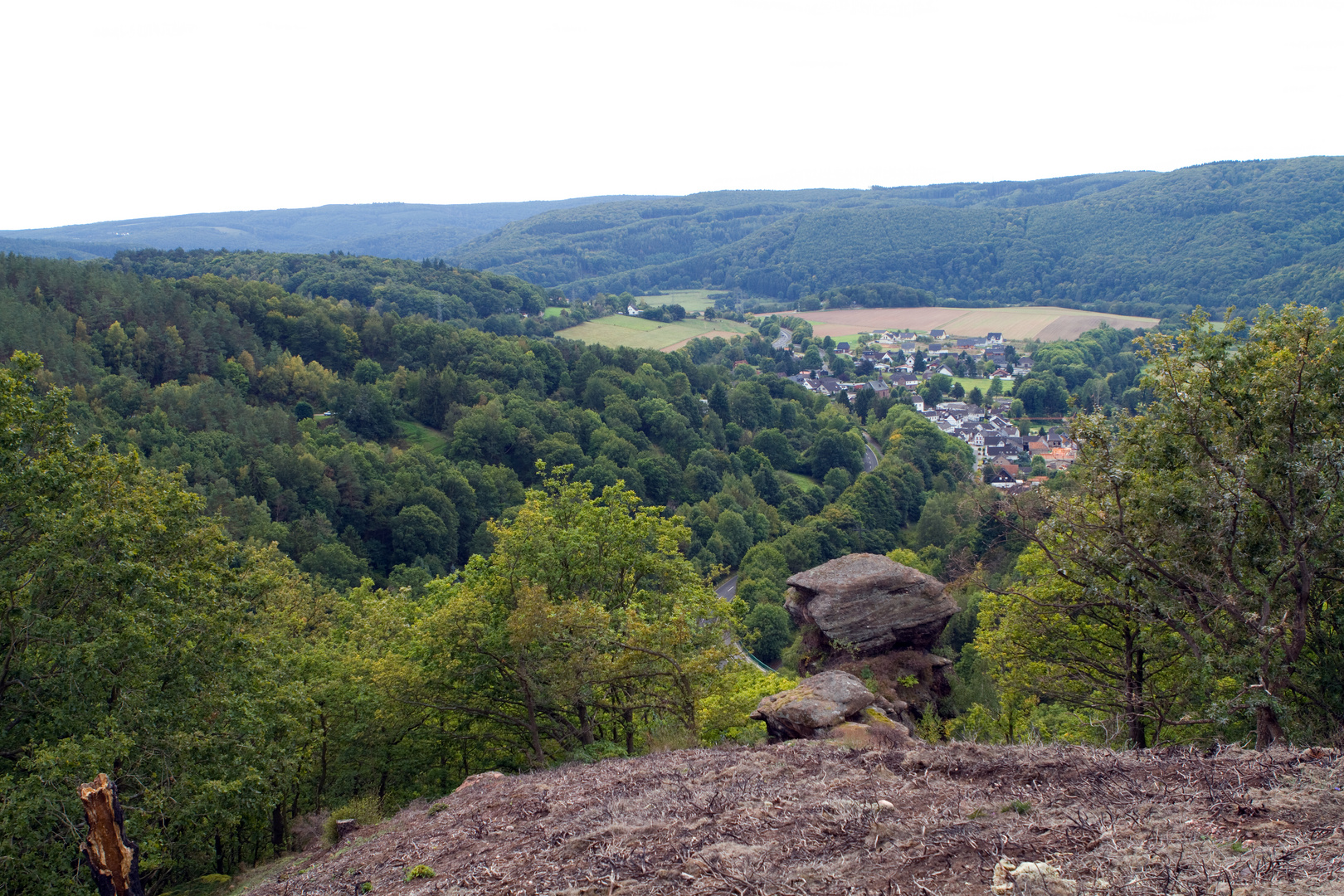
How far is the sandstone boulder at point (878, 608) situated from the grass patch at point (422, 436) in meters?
68.4

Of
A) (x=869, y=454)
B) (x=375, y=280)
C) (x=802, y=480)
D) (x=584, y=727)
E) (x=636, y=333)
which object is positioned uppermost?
(x=375, y=280)

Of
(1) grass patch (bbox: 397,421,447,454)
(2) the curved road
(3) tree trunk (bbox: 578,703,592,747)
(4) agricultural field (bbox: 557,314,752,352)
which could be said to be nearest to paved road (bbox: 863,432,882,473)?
(2) the curved road

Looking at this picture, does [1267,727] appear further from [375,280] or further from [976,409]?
[375,280]

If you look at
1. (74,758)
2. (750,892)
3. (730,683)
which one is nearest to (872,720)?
(730,683)

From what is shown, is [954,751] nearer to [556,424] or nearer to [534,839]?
[534,839]

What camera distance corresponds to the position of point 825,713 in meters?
17.1

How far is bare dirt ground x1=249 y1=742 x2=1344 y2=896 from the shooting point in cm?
707

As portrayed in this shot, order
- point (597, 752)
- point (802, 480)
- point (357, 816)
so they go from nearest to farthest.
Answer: point (357, 816), point (597, 752), point (802, 480)

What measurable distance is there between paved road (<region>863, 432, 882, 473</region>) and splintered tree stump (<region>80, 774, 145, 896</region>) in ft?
327

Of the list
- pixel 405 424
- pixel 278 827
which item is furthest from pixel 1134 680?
pixel 405 424

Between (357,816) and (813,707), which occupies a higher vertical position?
(813,707)

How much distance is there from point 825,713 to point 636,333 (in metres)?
163

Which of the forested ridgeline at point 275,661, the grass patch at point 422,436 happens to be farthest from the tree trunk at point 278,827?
the grass patch at point 422,436

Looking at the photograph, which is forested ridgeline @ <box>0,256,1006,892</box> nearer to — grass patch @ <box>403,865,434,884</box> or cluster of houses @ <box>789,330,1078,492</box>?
grass patch @ <box>403,865,434,884</box>
